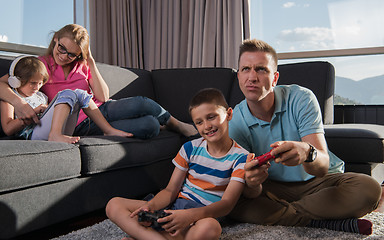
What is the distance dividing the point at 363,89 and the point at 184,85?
1961 mm

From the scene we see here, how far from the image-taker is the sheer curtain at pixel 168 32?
3475 mm

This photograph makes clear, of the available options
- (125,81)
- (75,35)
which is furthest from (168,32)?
(75,35)

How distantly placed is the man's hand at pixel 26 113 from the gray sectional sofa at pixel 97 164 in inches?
5.4

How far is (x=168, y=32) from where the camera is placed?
377 centimetres

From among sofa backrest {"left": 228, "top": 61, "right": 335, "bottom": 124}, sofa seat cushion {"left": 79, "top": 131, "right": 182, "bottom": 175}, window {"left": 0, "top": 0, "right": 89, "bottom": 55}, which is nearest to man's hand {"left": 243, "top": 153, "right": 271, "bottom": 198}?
sofa seat cushion {"left": 79, "top": 131, "right": 182, "bottom": 175}

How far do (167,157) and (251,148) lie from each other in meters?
0.61

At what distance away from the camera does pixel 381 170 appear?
2012 millimetres

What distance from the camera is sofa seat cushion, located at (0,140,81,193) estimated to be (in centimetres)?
121

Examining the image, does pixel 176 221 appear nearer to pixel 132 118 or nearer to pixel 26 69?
pixel 132 118

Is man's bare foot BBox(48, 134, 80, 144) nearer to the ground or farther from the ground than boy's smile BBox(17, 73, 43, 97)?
nearer to the ground

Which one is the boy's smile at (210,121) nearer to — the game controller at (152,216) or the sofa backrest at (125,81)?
the game controller at (152,216)

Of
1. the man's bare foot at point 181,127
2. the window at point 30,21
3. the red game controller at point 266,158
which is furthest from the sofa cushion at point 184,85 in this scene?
the red game controller at point 266,158

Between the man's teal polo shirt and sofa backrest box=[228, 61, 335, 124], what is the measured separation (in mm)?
795

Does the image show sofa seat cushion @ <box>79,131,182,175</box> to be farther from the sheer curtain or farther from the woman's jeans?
the sheer curtain
